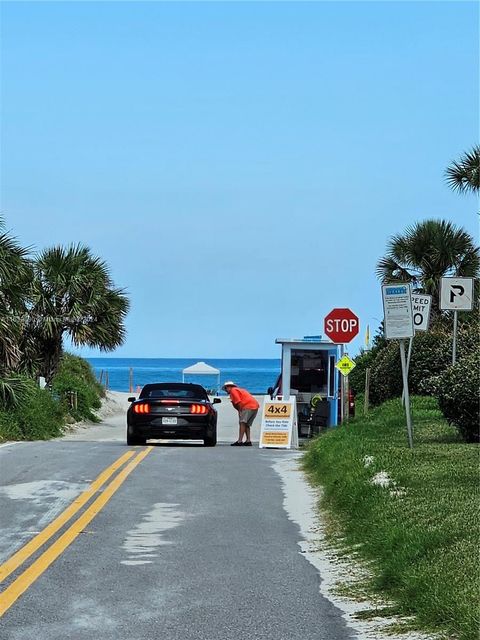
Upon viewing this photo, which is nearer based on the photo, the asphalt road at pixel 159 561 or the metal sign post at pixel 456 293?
the asphalt road at pixel 159 561

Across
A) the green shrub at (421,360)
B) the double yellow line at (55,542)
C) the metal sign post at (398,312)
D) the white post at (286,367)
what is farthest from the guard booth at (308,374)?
the double yellow line at (55,542)

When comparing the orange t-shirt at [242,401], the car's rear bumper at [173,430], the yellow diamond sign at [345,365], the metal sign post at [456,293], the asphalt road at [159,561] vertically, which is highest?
the metal sign post at [456,293]

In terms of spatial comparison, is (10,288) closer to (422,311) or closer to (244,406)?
(244,406)

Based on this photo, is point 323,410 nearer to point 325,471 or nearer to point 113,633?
point 325,471

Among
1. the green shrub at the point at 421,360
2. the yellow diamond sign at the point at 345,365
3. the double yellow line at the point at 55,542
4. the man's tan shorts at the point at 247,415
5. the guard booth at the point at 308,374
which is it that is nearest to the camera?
the double yellow line at the point at 55,542

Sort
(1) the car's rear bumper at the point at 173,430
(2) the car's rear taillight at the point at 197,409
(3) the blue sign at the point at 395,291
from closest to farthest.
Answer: (3) the blue sign at the point at 395,291
(1) the car's rear bumper at the point at 173,430
(2) the car's rear taillight at the point at 197,409

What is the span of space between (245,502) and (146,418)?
36.1 ft

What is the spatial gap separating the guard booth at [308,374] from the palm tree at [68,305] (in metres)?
7.93

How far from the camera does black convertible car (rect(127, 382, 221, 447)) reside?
25422 mm

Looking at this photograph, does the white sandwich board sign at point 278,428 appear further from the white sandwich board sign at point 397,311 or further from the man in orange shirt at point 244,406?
the white sandwich board sign at point 397,311

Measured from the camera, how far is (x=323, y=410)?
1180 inches

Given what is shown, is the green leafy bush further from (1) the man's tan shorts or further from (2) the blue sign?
(2) the blue sign

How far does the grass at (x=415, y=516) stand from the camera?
826cm

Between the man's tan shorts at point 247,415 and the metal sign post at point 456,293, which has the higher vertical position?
the metal sign post at point 456,293
